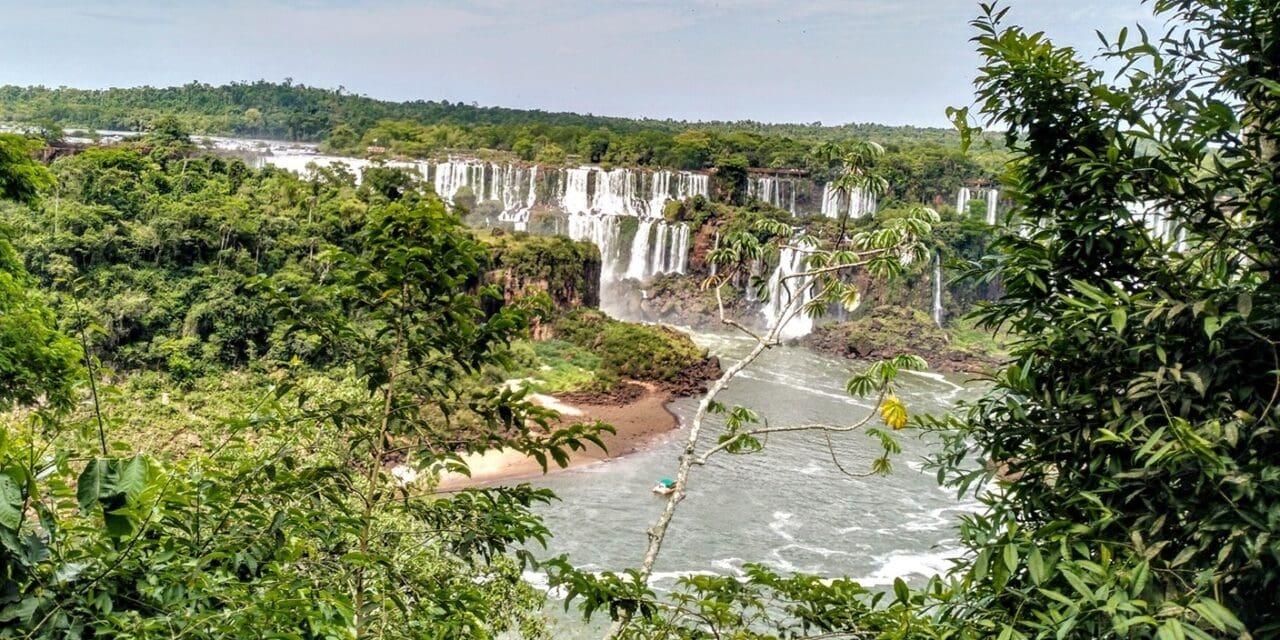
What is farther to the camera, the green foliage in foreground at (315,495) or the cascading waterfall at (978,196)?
the cascading waterfall at (978,196)

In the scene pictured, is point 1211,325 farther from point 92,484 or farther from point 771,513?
point 771,513

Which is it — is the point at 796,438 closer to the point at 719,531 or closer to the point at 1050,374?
the point at 719,531

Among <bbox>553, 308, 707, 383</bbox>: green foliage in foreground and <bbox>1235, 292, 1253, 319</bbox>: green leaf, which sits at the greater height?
<bbox>1235, 292, 1253, 319</bbox>: green leaf

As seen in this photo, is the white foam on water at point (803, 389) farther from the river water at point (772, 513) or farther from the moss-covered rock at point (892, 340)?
the moss-covered rock at point (892, 340)

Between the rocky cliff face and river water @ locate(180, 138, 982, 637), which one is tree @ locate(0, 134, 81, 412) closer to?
river water @ locate(180, 138, 982, 637)

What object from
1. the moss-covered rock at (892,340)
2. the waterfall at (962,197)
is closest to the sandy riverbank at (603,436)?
the moss-covered rock at (892,340)

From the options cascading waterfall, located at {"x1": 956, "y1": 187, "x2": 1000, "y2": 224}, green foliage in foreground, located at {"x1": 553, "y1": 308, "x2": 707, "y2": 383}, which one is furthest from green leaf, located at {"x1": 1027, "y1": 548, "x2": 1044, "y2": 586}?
cascading waterfall, located at {"x1": 956, "y1": 187, "x2": 1000, "y2": 224}

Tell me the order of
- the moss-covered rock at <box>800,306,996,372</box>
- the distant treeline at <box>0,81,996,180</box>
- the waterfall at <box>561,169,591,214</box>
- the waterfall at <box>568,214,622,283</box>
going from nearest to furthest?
1. the moss-covered rock at <box>800,306,996,372</box>
2. the waterfall at <box>568,214,622,283</box>
3. the waterfall at <box>561,169,591,214</box>
4. the distant treeline at <box>0,81,996,180</box>
